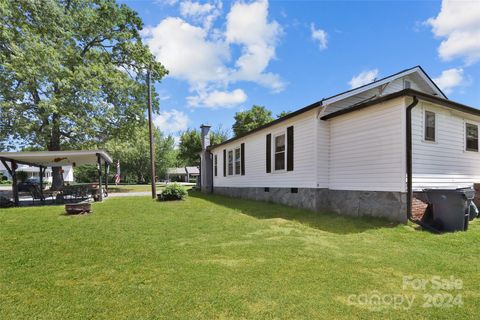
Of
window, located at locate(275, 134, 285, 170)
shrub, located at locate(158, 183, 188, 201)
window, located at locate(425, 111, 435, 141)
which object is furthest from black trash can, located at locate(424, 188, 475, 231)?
shrub, located at locate(158, 183, 188, 201)

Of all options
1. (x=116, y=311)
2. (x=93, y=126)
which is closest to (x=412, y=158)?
(x=116, y=311)

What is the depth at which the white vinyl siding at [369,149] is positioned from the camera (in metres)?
7.61

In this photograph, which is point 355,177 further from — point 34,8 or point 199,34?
point 34,8

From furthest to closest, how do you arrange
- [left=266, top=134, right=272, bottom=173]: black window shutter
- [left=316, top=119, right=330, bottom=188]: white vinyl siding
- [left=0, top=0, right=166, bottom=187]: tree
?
1. [left=0, top=0, right=166, bottom=187]: tree
2. [left=266, top=134, right=272, bottom=173]: black window shutter
3. [left=316, top=119, right=330, bottom=188]: white vinyl siding

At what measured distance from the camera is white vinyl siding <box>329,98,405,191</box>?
25.0 feet

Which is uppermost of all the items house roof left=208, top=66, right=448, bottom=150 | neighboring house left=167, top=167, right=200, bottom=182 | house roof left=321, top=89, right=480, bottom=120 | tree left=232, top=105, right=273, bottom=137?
tree left=232, top=105, right=273, bottom=137

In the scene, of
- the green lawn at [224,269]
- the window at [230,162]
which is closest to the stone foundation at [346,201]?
the green lawn at [224,269]

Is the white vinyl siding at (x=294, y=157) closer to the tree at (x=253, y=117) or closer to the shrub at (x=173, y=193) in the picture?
the shrub at (x=173, y=193)

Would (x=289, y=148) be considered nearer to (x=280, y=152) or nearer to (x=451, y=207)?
(x=280, y=152)

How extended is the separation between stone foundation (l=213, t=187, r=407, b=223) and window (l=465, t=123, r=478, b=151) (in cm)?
388

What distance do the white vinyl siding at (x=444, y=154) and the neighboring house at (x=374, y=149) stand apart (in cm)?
3

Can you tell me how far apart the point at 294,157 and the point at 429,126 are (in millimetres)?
4370

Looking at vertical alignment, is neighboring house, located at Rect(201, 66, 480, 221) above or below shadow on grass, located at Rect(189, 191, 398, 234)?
above

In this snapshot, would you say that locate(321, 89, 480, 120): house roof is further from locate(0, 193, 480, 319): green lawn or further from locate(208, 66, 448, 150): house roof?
locate(0, 193, 480, 319): green lawn
